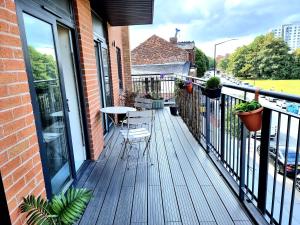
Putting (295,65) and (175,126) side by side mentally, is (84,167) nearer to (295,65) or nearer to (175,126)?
(175,126)

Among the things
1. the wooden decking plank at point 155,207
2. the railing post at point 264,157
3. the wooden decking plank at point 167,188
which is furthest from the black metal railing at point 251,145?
the wooden decking plank at point 155,207

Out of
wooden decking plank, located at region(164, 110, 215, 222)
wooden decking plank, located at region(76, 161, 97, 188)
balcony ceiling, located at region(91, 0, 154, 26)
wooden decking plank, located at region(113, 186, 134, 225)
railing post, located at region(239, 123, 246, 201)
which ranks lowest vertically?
wooden decking plank, located at region(164, 110, 215, 222)

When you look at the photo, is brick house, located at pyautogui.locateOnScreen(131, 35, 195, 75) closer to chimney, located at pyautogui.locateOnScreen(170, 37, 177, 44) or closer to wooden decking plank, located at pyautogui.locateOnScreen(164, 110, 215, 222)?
chimney, located at pyautogui.locateOnScreen(170, 37, 177, 44)

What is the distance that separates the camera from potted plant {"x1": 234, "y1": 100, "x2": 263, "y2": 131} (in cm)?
155

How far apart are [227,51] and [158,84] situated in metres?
17.8

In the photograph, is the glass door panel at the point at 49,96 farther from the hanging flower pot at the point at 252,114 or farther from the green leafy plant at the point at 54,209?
the hanging flower pot at the point at 252,114

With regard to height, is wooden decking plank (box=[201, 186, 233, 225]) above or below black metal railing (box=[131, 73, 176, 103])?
below

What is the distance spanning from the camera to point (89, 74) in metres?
3.12

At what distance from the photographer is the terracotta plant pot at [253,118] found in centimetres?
154

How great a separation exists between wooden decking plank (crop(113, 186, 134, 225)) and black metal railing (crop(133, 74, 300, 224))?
1.09m

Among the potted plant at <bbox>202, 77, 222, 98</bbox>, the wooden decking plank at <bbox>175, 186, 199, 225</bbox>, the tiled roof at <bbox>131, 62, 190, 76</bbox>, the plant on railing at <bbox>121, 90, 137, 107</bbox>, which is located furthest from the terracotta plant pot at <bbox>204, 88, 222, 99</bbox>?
the tiled roof at <bbox>131, 62, 190, 76</bbox>

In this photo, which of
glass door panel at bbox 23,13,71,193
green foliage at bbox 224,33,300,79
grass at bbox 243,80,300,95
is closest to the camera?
grass at bbox 243,80,300,95

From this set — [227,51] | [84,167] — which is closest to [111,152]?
[84,167]

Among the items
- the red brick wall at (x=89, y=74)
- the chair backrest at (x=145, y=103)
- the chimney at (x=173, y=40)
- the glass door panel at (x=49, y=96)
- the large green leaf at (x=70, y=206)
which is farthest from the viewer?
the chimney at (x=173, y=40)
